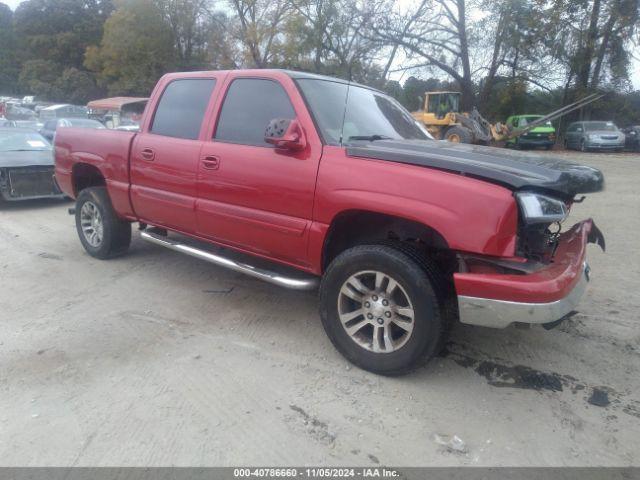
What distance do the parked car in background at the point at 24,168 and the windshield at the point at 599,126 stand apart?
2324 centimetres

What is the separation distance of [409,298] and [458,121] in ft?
63.8

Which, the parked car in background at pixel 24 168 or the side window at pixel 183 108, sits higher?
the side window at pixel 183 108

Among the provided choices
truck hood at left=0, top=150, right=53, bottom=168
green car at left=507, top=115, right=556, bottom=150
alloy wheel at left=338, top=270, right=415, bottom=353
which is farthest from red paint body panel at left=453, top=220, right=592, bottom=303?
green car at left=507, top=115, right=556, bottom=150

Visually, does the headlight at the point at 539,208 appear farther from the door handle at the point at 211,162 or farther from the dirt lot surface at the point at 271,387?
→ the door handle at the point at 211,162

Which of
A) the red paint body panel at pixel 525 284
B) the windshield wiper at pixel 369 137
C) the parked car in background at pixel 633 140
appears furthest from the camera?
the parked car in background at pixel 633 140

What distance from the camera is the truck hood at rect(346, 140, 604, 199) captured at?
9.25 feet

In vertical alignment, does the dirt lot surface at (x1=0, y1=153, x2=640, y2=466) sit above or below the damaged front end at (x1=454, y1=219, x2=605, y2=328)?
below

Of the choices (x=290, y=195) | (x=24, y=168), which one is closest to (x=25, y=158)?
(x=24, y=168)

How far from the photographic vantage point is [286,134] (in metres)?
3.44

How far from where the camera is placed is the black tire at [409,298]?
3.00m

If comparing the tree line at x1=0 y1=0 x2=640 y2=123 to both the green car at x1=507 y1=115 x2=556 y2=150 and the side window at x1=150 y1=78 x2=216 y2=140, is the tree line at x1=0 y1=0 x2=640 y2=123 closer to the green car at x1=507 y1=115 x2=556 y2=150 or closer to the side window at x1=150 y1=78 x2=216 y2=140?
the green car at x1=507 y1=115 x2=556 y2=150

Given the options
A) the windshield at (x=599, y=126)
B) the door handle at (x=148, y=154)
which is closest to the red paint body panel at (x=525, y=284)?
the door handle at (x=148, y=154)

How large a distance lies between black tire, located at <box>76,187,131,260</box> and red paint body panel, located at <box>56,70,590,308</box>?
272mm

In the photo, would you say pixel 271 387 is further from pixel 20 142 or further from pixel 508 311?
pixel 20 142
